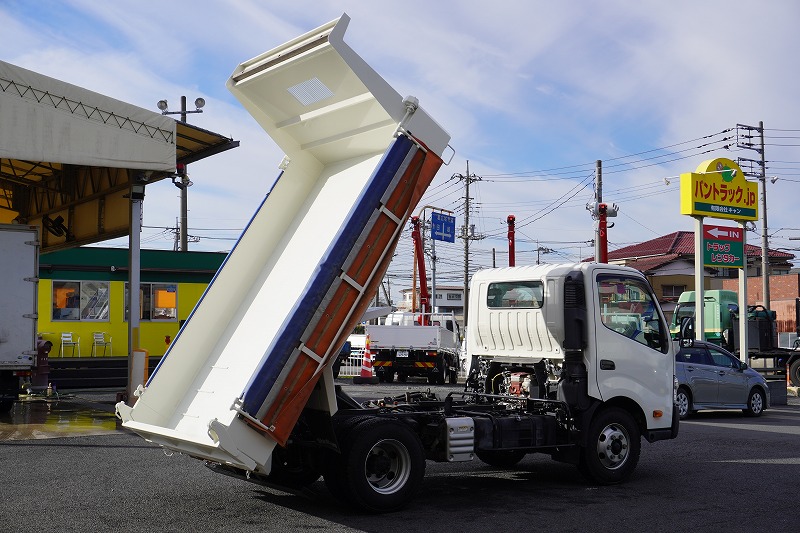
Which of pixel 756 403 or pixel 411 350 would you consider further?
pixel 411 350

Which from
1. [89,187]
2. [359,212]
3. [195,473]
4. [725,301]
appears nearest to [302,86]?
[359,212]

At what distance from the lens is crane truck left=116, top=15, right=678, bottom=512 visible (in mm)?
7215

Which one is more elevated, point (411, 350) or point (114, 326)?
point (114, 326)

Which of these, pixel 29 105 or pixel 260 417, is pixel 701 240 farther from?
pixel 260 417

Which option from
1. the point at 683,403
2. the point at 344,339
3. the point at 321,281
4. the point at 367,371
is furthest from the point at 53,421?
the point at 367,371

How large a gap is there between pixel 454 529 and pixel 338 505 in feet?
4.44

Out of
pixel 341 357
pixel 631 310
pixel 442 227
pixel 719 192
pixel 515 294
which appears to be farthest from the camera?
pixel 442 227

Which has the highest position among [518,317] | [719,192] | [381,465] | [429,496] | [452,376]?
[719,192]

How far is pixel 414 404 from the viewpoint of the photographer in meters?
9.11

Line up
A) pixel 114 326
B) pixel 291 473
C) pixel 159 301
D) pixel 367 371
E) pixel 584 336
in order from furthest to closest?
pixel 367 371, pixel 159 301, pixel 114 326, pixel 584 336, pixel 291 473

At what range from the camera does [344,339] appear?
745cm

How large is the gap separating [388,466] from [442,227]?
33.1 meters

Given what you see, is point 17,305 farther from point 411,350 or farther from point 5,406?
point 411,350

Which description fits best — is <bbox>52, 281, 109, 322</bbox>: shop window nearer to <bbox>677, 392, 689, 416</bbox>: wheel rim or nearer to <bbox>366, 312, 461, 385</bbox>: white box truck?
<bbox>366, 312, 461, 385</bbox>: white box truck
